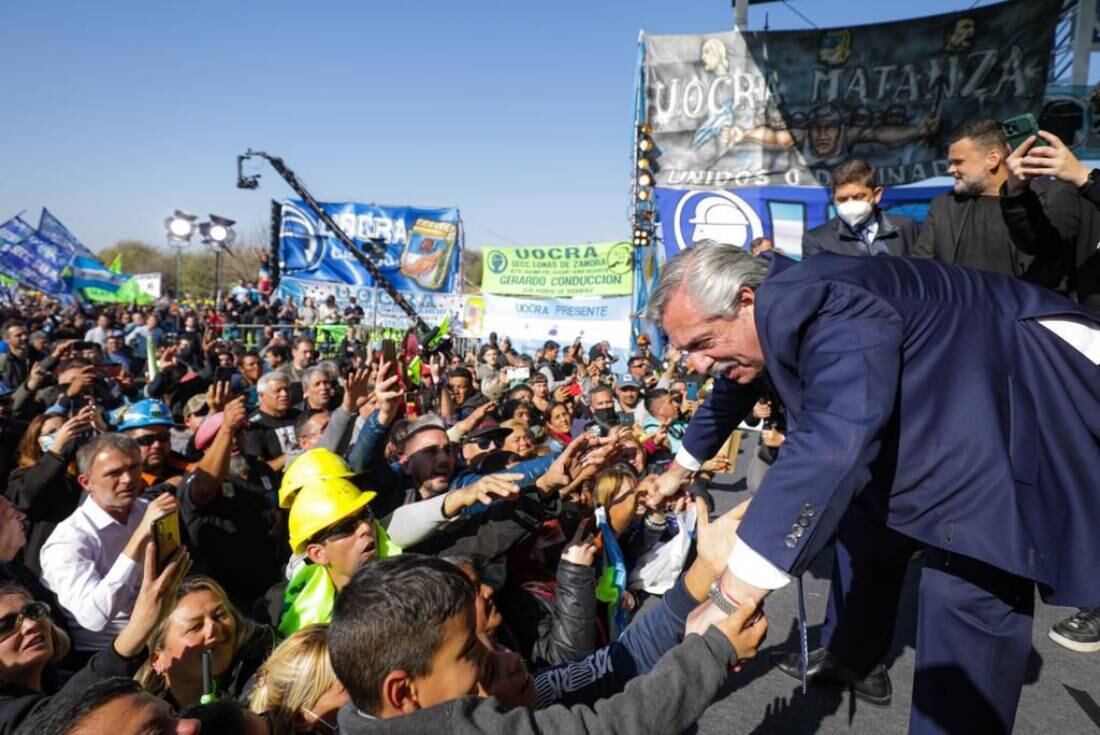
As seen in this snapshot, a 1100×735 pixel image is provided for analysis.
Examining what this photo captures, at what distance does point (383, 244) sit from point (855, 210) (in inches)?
861

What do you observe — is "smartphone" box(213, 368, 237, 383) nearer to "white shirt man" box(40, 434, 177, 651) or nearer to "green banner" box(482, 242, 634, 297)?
"white shirt man" box(40, 434, 177, 651)

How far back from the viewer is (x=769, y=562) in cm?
168

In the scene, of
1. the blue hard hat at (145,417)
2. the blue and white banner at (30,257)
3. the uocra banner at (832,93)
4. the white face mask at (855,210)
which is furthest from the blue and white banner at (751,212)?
the blue and white banner at (30,257)

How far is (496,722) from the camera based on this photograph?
131cm

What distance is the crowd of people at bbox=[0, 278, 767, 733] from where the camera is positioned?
1.45 metres

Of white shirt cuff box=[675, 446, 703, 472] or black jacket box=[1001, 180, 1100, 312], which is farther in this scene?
white shirt cuff box=[675, 446, 703, 472]

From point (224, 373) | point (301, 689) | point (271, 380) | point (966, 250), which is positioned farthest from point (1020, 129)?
point (224, 373)

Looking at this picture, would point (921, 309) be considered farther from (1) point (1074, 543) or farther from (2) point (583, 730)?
(2) point (583, 730)

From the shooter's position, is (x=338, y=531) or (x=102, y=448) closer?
(x=338, y=531)

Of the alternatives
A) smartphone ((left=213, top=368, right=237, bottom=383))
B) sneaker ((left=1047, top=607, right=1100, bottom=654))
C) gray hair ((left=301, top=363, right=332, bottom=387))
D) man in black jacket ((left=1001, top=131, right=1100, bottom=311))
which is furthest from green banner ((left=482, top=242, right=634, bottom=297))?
man in black jacket ((left=1001, top=131, right=1100, bottom=311))

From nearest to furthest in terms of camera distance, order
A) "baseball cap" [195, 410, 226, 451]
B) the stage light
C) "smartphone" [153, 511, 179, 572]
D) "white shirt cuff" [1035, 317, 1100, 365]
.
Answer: "white shirt cuff" [1035, 317, 1100, 365]
"smartphone" [153, 511, 179, 572]
"baseball cap" [195, 410, 226, 451]
the stage light

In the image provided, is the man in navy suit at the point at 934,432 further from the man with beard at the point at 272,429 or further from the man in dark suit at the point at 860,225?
the man with beard at the point at 272,429

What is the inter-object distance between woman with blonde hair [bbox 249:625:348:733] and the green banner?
15880 mm

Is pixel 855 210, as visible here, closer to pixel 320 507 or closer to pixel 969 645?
pixel 969 645
